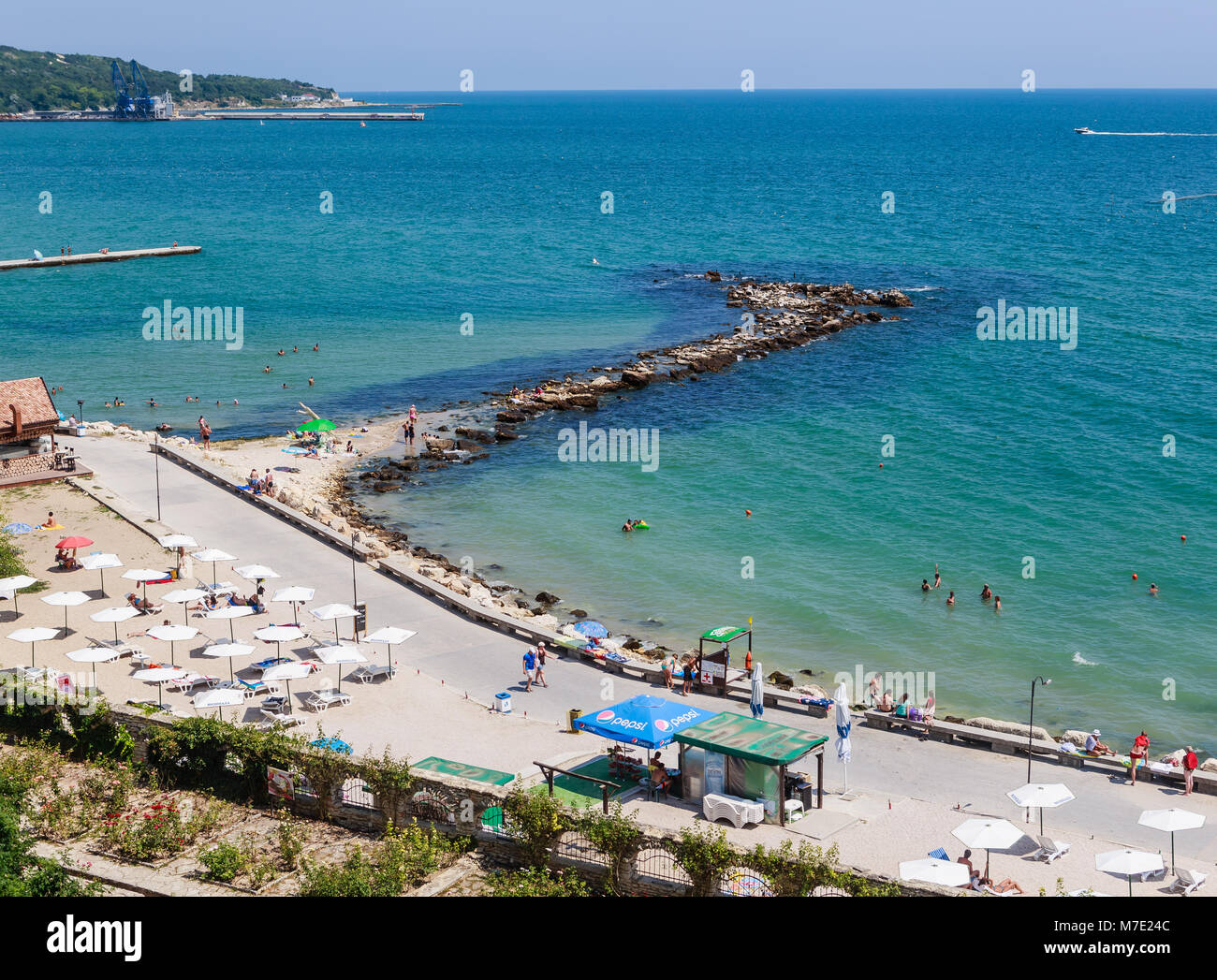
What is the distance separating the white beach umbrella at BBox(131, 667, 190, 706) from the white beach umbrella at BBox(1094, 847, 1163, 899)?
67.0ft

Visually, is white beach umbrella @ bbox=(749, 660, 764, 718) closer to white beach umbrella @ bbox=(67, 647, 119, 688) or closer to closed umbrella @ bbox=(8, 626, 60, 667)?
white beach umbrella @ bbox=(67, 647, 119, 688)

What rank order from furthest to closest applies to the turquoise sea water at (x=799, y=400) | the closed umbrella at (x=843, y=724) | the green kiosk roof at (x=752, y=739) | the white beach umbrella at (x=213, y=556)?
1. the turquoise sea water at (x=799, y=400)
2. the white beach umbrella at (x=213, y=556)
3. the closed umbrella at (x=843, y=724)
4. the green kiosk roof at (x=752, y=739)

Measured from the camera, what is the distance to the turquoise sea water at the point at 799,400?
3922 cm

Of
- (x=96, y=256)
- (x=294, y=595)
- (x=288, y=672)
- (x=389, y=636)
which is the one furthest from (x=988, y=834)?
(x=96, y=256)

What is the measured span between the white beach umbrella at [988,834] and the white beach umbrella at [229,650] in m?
17.5

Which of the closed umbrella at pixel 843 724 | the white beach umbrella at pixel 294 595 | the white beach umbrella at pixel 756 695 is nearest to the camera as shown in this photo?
the closed umbrella at pixel 843 724

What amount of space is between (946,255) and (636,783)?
3486 inches

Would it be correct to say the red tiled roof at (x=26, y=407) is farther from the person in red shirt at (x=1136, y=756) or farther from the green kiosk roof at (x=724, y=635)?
the person in red shirt at (x=1136, y=756)

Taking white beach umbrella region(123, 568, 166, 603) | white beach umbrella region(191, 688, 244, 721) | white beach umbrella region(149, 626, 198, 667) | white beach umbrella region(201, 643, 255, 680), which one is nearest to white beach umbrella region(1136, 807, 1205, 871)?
white beach umbrella region(191, 688, 244, 721)

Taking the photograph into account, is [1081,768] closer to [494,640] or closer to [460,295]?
[494,640]


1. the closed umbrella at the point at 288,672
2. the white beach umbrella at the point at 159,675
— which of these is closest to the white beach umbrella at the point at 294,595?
the closed umbrella at the point at 288,672

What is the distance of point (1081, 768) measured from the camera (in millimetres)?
27797

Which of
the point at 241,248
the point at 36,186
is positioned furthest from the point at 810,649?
the point at 36,186

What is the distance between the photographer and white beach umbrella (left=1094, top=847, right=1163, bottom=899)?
68.4 feet
